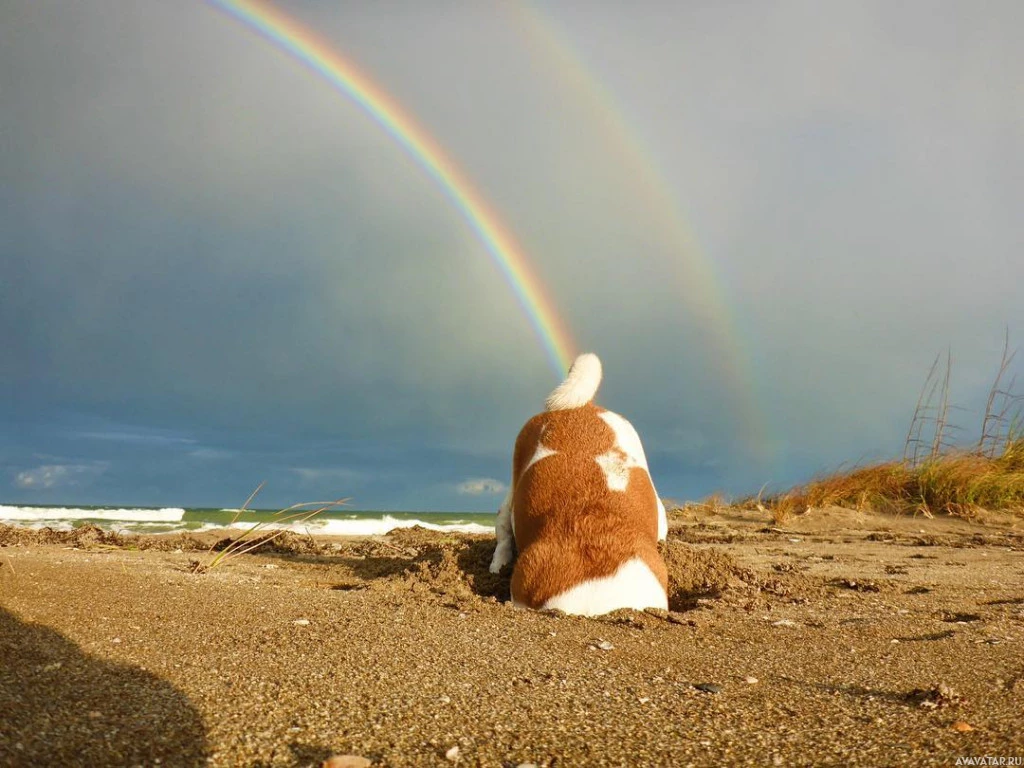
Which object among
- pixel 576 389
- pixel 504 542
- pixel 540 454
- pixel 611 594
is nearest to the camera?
pixel 611 594

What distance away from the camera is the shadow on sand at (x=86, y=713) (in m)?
1.99

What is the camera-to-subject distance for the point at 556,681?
9.75ft

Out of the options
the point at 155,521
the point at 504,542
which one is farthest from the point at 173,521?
the point at 504,542

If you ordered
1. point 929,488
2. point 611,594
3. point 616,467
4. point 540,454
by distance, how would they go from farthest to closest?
point 929,488, point 540,454, point 616,467, point 611,594

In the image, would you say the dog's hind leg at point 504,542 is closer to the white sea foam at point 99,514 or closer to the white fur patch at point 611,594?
the white fur patch at point 611,594

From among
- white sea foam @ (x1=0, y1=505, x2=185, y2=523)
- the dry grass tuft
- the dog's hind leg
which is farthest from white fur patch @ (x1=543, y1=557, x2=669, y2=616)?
white sea foam @ (x1=0, y1=505, x2=185, y2=523)

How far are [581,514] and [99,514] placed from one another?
23.5 m

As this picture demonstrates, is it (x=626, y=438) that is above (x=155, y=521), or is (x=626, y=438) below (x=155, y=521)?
below

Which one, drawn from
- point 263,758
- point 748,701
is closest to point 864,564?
point 748,701

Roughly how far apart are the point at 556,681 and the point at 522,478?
2.33 meters

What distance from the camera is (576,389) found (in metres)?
5.78

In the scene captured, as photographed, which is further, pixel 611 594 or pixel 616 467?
pixel 616 467

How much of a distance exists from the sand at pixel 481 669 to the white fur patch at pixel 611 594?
0.13 metres

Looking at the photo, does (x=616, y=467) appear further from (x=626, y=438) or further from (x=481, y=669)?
(x=481, y=669)
